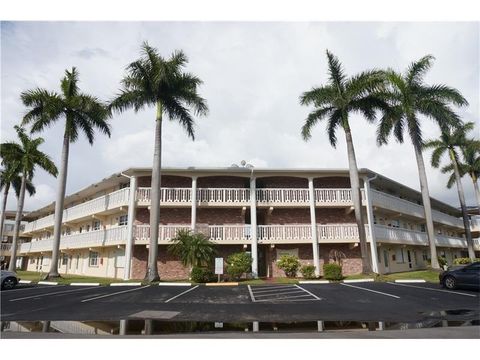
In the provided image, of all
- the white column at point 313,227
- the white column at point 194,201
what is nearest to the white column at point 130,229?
the white column at point 194,201

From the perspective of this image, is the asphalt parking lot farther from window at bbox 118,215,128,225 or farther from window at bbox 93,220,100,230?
window at bbox 93,220,100,230

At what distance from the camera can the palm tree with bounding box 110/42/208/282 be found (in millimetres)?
20141

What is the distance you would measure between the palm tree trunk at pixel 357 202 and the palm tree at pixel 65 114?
680 inches

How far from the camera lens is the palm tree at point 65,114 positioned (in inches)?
905

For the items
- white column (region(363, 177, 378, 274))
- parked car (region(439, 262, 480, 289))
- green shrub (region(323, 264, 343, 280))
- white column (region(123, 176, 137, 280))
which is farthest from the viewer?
white column (region(363, 177, 378, 274))

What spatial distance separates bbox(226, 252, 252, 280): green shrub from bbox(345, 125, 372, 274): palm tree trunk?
749 centimetres

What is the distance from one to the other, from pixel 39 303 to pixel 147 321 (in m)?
6.08

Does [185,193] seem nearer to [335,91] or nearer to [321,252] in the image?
[321,252]

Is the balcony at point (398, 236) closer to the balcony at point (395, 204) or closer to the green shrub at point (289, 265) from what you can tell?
the balcony at point (395, 204)

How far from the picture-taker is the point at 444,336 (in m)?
6.41

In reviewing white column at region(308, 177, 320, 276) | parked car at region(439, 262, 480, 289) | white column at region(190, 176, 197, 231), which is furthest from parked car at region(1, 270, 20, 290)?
parked car at region(439, 262, 480, 289)

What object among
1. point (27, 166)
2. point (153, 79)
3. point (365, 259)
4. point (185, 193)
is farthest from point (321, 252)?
point (27, 166)

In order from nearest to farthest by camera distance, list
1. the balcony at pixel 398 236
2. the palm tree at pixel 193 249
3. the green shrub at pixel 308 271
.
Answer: the palm tree at pixel 193 249
the green shrub at pixel 308 271
the balcony at pixel 398 236

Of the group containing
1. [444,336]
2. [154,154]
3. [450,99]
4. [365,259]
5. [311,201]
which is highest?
[450,99]
